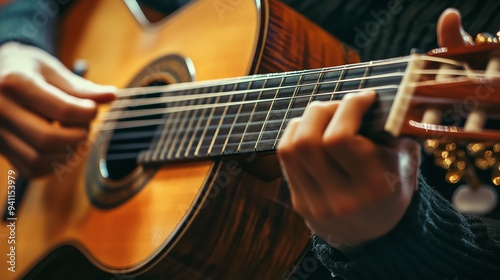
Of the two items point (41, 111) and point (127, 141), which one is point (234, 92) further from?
point (41, 111)

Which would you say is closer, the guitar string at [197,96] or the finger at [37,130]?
the guitar string at [197,96]

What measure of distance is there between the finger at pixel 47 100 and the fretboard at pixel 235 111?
74 millimetres

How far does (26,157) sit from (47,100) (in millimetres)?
103

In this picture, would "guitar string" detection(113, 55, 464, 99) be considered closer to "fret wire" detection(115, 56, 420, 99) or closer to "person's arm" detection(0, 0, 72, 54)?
"fret wire" detection(115, 56, 420, 99)

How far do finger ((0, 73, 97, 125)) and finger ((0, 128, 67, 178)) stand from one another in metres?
0.06

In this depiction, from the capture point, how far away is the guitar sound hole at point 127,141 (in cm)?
91

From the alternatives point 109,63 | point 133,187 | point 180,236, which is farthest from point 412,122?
point 109,63

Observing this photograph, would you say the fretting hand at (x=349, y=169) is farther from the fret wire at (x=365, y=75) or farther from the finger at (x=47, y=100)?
the finger at (x=47, y=100)

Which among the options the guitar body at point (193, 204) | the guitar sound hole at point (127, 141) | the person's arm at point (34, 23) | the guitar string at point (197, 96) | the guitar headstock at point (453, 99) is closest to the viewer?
the guitar headstock at point (453, 99)

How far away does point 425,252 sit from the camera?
57cm

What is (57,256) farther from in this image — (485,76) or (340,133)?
(485,76)

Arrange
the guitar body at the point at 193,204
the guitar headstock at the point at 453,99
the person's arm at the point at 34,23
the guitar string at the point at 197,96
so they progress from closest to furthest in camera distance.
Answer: the guitar headstock at the point at 453,99, the guitar string at the point at 197,96, the guitar body at the point at 193,204, the person's arm at the point at 34,23

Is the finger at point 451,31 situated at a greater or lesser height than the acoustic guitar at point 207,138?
greater

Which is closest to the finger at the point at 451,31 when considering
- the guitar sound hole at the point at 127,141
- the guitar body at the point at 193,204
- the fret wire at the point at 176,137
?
the guitar body at the point at 193,204
